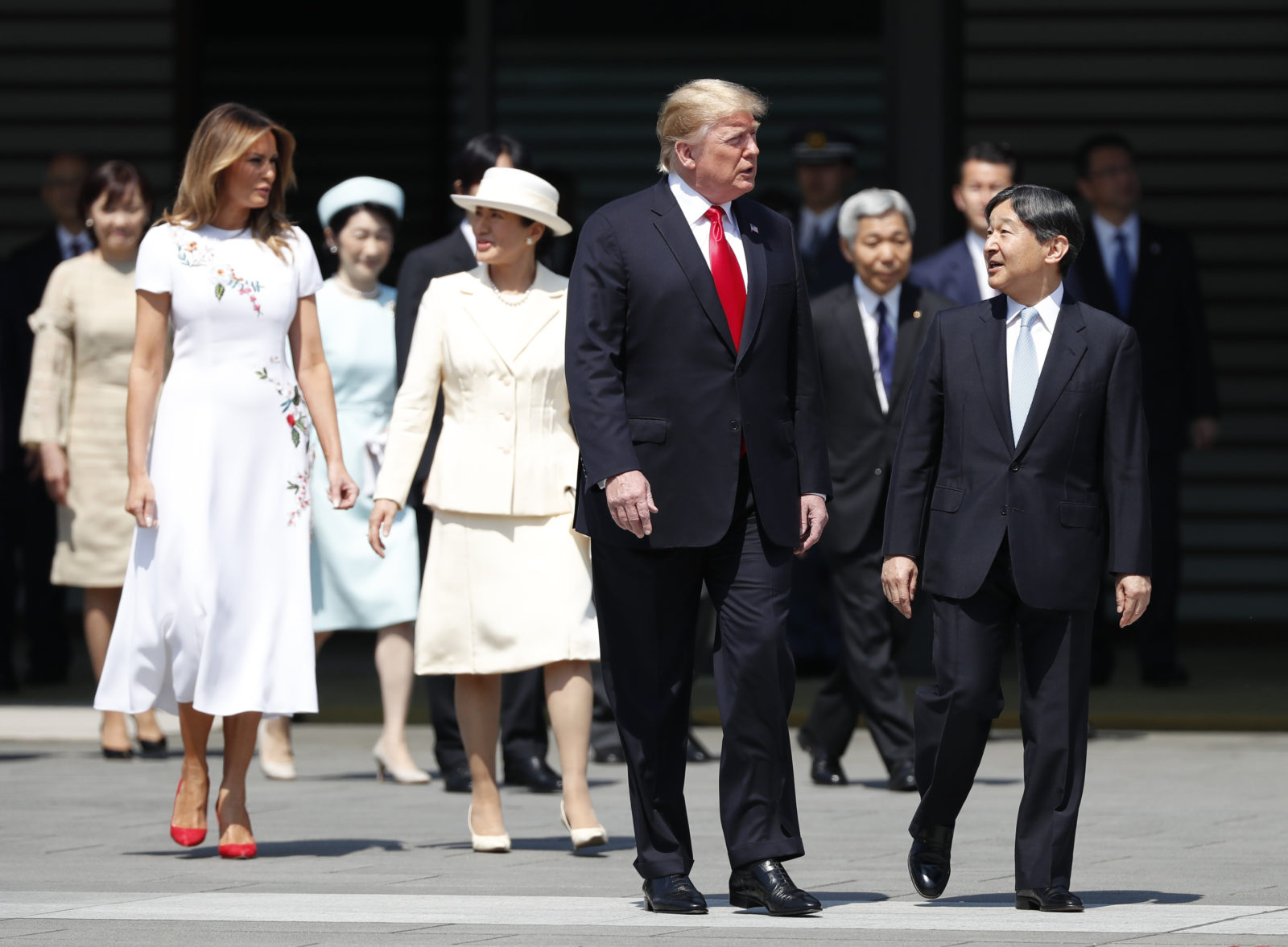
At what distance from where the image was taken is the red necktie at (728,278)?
211 inches

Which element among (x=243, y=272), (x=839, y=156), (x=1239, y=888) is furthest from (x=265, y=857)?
(x=839, y=156)

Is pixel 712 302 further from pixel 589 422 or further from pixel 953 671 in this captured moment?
pixel 953 671

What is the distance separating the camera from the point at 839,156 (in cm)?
1031

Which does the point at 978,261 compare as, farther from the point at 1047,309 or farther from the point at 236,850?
the point at 236,850

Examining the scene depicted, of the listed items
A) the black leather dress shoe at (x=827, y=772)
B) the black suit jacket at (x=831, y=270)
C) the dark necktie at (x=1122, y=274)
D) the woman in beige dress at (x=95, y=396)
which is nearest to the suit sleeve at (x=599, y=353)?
the black leather dress shoe at (x=827, y=772)

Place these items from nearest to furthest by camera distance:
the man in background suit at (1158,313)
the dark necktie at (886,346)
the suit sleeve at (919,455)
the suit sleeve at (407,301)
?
the suit sleeve at (919,455) < the suit sleeve at (407,301) < the dark necktie at (886,346) < the man in background suit at (1158,313)

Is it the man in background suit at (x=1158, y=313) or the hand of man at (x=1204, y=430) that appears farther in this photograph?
the hand of man at (x=1204, y=430)

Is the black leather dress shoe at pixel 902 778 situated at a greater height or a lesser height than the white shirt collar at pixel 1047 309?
lesser

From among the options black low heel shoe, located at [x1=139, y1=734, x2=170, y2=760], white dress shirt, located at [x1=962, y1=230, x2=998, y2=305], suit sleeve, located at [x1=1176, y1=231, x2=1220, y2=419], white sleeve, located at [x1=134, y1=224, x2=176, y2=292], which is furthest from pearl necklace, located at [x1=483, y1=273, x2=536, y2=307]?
suit sleeve, located at [x1=1176, y1=231, x2=1220, y2=419]

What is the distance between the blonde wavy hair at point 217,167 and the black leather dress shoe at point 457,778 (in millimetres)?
1987

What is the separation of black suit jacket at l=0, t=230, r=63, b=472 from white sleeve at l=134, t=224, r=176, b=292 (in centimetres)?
356

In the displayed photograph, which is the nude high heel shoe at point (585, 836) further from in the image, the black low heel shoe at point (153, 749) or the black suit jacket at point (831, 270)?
the black suit jacket at point (831, 270)

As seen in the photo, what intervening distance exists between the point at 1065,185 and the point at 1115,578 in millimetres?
7113

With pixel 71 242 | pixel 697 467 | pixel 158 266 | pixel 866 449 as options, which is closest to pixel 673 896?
pixel 697 467
